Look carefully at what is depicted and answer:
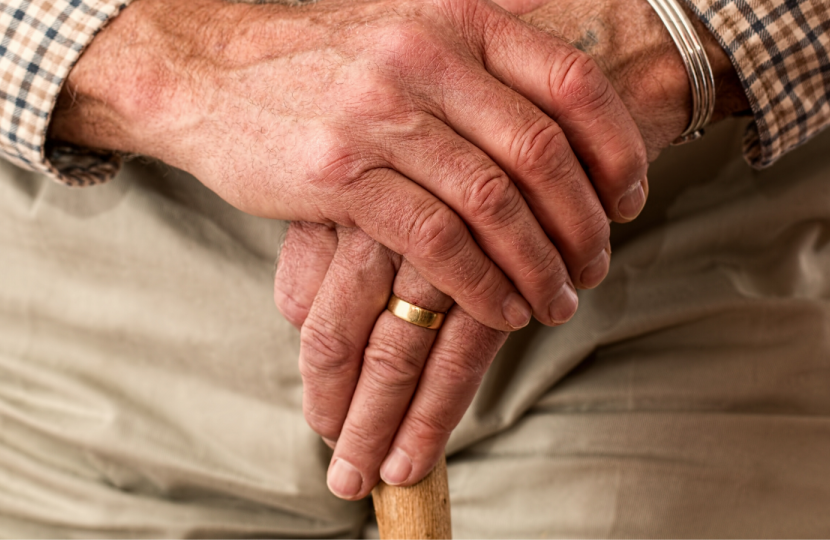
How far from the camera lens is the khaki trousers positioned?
3.08 ft

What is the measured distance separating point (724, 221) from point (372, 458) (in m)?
0.61

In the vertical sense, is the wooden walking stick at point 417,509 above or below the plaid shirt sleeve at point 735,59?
below

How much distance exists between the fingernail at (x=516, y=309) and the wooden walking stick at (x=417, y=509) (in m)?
0.22

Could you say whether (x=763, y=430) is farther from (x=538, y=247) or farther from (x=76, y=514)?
(x=76, y=514)

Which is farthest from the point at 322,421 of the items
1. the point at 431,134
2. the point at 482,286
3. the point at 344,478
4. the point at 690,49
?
the point at 690,49

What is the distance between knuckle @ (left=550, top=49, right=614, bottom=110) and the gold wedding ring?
267 millimetres

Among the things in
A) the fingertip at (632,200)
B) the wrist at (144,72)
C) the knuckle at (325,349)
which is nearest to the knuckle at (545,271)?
the fingertip at (632,200)

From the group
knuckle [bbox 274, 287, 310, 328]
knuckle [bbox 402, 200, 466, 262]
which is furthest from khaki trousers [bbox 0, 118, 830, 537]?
knuckle [bbox 402, 200, 466, 262]

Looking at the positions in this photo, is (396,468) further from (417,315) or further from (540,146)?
(540,146)

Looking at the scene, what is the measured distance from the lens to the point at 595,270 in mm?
756

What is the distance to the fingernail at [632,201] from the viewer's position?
0.74m

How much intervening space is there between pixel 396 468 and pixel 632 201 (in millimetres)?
410

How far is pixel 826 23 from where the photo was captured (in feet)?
2.42

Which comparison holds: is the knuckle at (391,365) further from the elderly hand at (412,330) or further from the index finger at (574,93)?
the index finger at (574,93)
